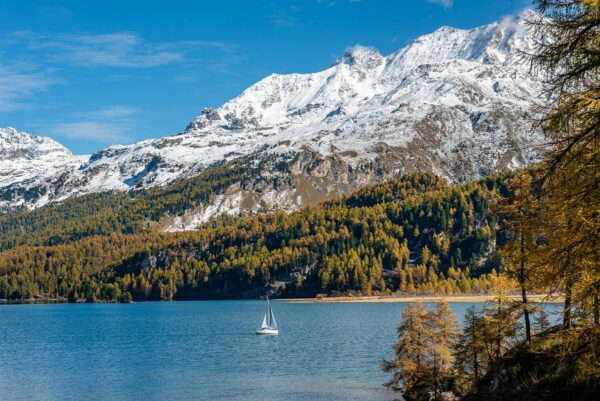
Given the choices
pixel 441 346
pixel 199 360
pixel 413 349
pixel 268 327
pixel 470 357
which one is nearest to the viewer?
pixel 470 357

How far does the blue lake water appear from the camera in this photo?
256ft

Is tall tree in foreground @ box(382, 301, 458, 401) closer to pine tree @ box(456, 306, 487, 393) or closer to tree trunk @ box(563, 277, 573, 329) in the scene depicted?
pine tree @ box(456, 306, 487, 393)

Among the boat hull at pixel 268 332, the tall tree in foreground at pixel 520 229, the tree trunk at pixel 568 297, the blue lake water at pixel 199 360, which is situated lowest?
the blue lake water at pixel 199 360

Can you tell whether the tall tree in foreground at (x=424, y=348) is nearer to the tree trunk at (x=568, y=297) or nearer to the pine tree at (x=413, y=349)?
the pine tree at (x=413, y=349)

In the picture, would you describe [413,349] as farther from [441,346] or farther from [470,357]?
[470,357]

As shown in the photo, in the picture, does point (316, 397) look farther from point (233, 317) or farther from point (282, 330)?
point (233, 317)

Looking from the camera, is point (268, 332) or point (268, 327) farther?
point (268, 327)

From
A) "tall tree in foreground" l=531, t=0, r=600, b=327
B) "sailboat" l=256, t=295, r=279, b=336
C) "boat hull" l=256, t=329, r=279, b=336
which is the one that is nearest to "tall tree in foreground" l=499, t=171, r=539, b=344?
"tall tree in foreground" l=531, t=0, r=600, b=327

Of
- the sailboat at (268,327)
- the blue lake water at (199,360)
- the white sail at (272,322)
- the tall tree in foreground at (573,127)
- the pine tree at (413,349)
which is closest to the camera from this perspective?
the tall tree in foreground at (573,127)

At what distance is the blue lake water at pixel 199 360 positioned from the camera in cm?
7812

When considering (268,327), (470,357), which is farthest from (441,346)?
(268,327)

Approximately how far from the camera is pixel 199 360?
10462 cm

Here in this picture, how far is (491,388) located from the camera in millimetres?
42750

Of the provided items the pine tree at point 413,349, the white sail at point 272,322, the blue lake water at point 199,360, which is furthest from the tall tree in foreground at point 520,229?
the white sail at point 272,322
